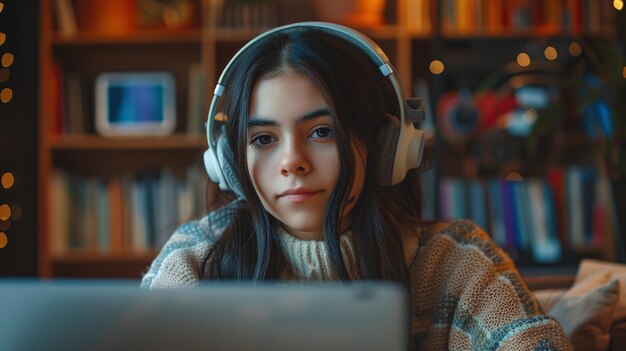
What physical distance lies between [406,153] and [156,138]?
2224mm

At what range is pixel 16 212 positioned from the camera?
3002 millimetres

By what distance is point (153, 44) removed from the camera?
336 cm

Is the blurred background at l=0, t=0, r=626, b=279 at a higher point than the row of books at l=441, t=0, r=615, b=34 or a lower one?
lower

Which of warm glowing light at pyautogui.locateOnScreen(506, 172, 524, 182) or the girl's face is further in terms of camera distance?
warm glowing light at pyautogui.locateOnScreen(506, 172, 524, 182)

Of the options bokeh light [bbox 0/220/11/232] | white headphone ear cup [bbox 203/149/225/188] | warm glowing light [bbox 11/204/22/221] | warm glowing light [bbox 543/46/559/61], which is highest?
warm glowing light [bbox 543/46/559/61]

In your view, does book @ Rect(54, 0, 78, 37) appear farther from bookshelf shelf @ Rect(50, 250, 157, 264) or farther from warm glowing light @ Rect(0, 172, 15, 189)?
bookshelf shelf @ Rect(50, 250, 157, 264)

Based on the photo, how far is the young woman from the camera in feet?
3.48

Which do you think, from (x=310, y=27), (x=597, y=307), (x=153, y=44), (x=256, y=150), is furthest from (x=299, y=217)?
(x=153, y=44)

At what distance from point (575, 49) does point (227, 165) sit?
235 centimetres

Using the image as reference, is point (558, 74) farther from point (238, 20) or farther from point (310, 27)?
point (310, 27)

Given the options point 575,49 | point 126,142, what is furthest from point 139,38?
point 575,49

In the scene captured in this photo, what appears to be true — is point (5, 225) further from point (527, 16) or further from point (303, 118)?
point (303, 118)

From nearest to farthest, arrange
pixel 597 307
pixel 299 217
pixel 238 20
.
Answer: pixel 299 217 < pixel 597 307 < pixel 238 20

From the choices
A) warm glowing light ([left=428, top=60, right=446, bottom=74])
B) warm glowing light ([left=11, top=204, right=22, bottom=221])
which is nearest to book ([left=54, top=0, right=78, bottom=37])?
warm glowing light ([left=11, top=204, right=22, bottom=221])
